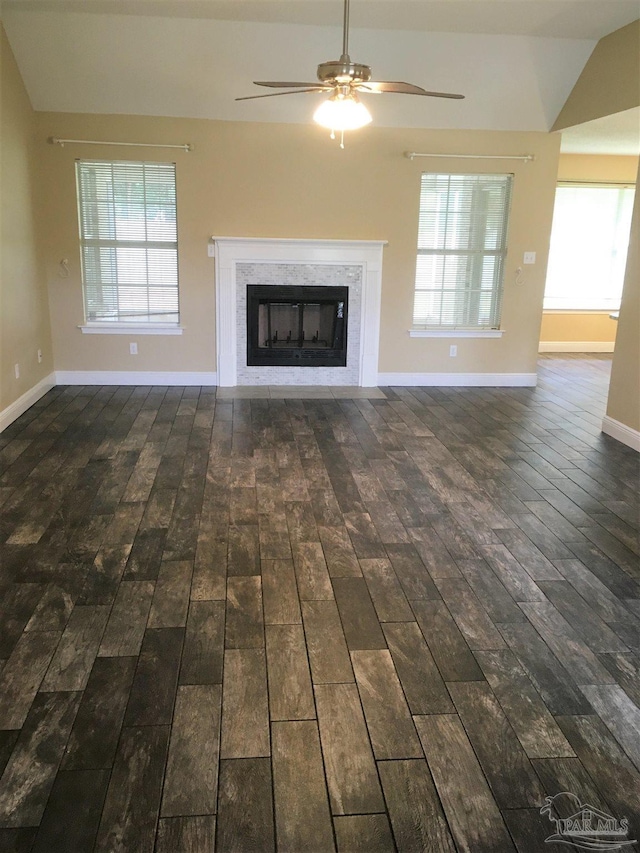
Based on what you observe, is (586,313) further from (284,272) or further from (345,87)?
(345,87)

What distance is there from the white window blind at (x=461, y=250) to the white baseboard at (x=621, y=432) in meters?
1.96

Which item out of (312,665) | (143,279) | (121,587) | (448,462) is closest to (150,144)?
(143,279)

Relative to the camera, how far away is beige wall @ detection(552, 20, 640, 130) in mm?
4906

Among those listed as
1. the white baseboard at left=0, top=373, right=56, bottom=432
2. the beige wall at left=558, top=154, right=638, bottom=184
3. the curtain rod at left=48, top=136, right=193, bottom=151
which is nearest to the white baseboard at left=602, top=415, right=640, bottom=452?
the curtain rod at left=48, top=136, right=193, bottom=151

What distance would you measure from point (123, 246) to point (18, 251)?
111 cm

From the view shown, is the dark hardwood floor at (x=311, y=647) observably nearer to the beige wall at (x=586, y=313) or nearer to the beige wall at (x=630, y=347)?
the beige wall at (x=630, y=347)

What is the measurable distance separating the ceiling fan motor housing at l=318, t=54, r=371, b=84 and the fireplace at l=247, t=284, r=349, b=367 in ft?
10.9

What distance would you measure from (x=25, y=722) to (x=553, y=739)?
1612 mm

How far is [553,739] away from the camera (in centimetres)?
195

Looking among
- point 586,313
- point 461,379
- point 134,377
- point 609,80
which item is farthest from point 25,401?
point 586,313

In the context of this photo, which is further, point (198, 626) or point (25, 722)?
point (198, 626)

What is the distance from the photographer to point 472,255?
661 centimetres

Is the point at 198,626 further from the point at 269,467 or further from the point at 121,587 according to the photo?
the point at 269,467

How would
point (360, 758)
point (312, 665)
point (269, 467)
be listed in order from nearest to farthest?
point (360, 758), point (312, 665), point (269, 467)
